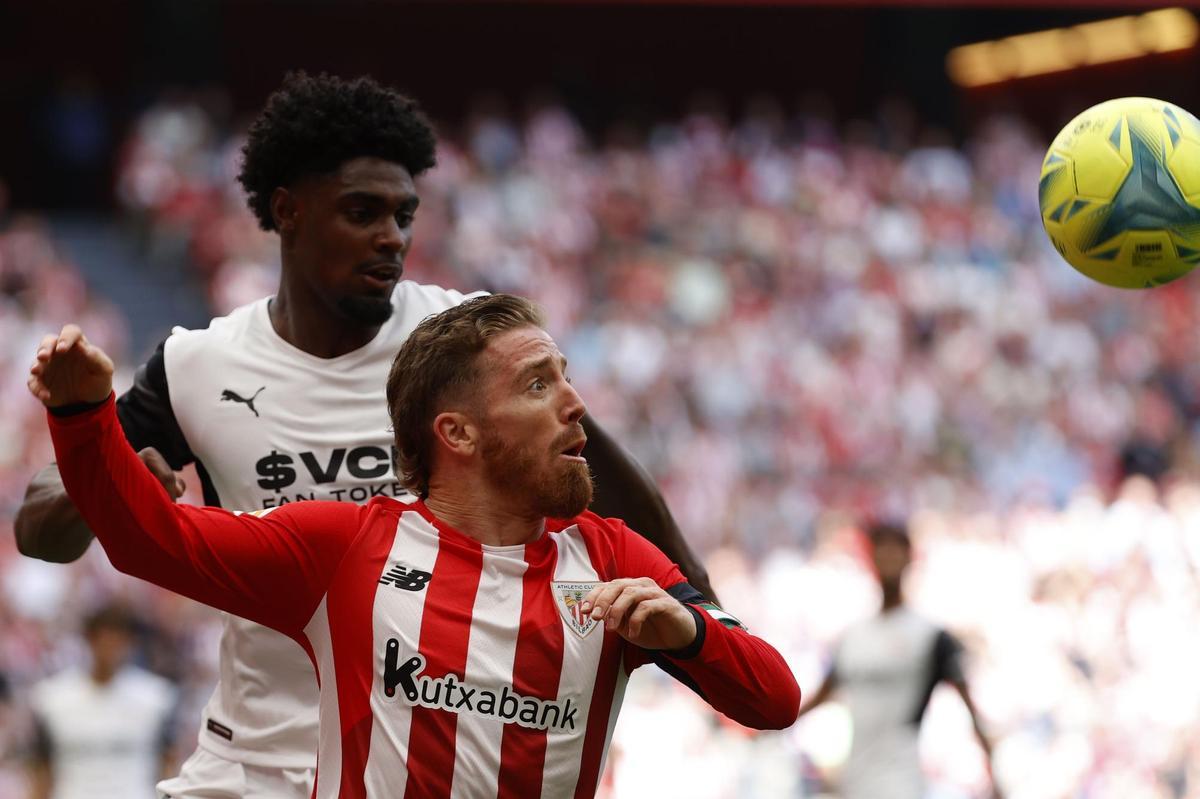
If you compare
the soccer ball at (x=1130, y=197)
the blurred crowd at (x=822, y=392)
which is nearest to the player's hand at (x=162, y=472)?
the soccer ball at (x=1130, y=197)

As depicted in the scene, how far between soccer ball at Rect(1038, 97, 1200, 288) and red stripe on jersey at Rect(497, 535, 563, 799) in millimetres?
2097

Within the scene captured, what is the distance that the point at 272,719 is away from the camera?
402 cm

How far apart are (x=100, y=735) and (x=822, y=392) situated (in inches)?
366

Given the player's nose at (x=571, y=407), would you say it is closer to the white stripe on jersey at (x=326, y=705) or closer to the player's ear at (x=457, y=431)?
the player's ear at (x=457, y=431)

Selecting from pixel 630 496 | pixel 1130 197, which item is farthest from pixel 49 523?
pixel 1130 197

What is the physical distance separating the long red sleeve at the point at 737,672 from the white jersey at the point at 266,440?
46.3 inches

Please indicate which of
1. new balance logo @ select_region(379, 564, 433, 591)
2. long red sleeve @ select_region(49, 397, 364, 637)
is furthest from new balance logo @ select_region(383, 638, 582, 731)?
long red sleeve @ select_region(49, 397, 364, 637)

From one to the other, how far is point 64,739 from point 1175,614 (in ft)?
29.4

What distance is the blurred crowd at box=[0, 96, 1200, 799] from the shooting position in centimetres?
1166

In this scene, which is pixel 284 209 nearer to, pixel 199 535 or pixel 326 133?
pixel 326 133

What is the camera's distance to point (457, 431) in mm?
3248

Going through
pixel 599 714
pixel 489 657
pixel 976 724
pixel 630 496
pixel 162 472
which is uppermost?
pixel 162 472

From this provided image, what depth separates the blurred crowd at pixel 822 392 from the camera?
11664mm

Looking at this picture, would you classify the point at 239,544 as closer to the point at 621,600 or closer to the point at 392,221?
the point at 621,600
